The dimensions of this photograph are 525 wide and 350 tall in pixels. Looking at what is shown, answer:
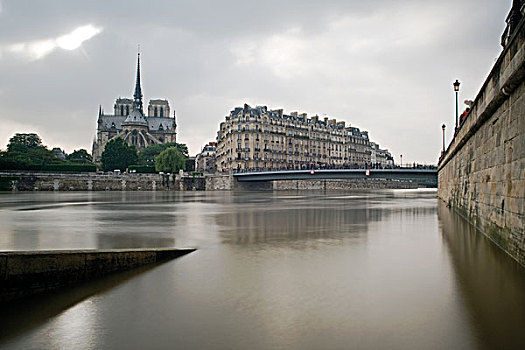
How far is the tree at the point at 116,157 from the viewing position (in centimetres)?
11938

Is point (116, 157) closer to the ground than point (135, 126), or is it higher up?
closer to the ground

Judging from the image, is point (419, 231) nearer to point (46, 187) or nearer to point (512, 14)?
point (512, 14)

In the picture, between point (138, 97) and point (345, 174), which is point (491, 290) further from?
point (138, 97)

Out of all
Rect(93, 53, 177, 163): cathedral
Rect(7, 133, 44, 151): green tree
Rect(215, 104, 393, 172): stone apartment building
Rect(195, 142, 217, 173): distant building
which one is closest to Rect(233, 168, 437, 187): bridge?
Rect(215, 104, 393, 172): stone apartment building

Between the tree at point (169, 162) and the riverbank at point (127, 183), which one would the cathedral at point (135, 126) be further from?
the riverbank at point (127, 183)

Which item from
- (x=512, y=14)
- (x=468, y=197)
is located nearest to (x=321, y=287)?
(x=512, y=14)

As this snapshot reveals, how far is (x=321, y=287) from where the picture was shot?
1035 centimetres

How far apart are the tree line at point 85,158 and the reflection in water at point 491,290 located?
81376mm

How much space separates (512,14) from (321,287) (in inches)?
382

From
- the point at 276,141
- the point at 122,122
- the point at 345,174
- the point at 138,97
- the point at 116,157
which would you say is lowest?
the point at 345,174

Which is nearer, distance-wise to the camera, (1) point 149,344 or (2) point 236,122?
(1) point 149,344

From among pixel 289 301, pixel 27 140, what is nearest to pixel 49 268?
pixel 289 301

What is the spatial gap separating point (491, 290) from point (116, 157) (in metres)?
119

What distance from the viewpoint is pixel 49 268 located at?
979 centimetres
